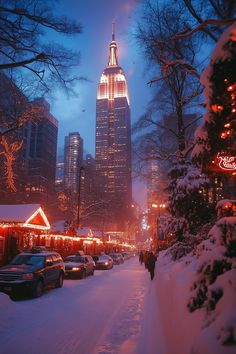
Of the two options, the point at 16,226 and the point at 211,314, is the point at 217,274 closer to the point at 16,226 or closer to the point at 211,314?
the point at 211,314

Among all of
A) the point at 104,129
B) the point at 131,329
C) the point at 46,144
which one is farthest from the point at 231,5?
the point at 104,129

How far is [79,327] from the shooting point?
7.85 m

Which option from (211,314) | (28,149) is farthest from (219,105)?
(28,149)

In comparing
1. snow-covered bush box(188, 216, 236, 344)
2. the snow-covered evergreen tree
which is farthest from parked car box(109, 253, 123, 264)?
snow-covered bush box(188, 216, 236, 344)

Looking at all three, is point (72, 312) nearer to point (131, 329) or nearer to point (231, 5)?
point (131, 329)

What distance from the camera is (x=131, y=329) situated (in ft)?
25.5

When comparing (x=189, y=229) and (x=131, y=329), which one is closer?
(x=131, y=329)

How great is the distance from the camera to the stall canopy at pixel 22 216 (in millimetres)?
21844

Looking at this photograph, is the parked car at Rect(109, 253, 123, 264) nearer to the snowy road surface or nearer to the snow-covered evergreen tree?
the snowy road surface

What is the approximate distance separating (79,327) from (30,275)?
5.18 metres

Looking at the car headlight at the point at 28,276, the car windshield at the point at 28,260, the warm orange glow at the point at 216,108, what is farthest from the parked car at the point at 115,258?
the warm orange glow at the point at 216,108

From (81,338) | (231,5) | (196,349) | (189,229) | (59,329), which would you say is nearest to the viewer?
(196,349)

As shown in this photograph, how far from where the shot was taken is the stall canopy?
71.7ft

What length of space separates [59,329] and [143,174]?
636 inches
